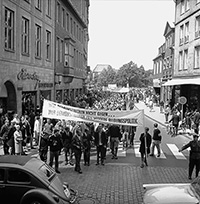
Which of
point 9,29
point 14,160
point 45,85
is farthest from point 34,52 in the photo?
point 14,160

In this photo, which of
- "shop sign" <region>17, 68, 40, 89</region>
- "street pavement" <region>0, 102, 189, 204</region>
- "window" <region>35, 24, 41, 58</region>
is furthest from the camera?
"window" <region>35, 24, 41, 58</region>

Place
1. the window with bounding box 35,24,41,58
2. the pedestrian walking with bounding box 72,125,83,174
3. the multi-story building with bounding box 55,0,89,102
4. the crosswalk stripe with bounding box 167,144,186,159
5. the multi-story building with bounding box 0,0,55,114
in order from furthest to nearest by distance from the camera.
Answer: the multi-story building with bounding box 55,0,89,102
the window with bounding box 35,24,41,58
the multi-story building with bounding box 0,0,55,114
the crosswalk stripe with bounding box 167,144,186,159
the pedestrian walking with bounding box 72,125,83,174

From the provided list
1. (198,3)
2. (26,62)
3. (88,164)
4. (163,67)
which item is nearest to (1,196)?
(88,164)

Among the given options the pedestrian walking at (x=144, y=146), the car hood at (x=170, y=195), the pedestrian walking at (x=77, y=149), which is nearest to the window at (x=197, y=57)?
the pedestrian walking at (x=144, y=146)

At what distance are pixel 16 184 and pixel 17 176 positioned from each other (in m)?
0.17

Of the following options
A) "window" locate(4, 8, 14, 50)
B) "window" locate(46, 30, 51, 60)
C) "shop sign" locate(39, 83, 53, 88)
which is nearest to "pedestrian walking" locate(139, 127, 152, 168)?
"window" locate(4, 8, 14, 50)

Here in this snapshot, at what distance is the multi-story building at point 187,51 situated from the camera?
27953 mm

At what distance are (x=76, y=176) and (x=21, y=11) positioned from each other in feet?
43.2

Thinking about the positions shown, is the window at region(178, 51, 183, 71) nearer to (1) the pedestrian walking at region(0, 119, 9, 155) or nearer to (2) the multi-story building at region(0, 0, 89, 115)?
(2) the multi-story building at region(0, 0, 89, 115)

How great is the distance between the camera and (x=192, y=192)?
243 inches

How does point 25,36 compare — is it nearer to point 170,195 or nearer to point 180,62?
point 180,62

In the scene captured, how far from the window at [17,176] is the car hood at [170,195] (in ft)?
8.47

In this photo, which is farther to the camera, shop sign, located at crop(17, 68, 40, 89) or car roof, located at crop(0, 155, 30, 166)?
shop sign, located at crop(17, 68, 40, 89)

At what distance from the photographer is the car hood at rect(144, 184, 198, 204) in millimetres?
5730
